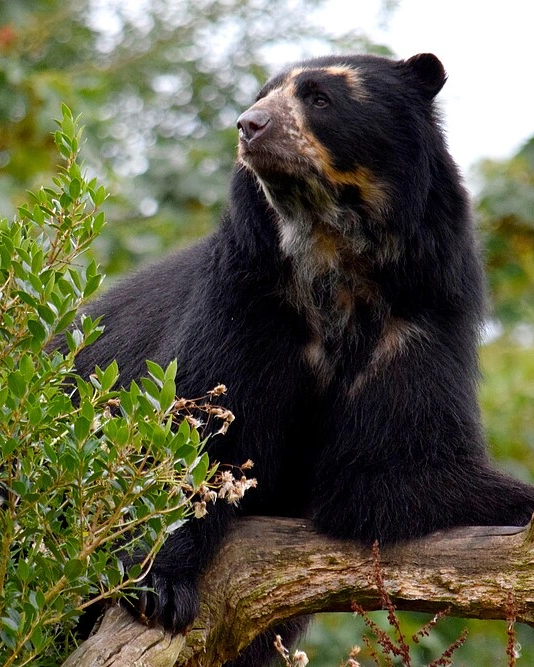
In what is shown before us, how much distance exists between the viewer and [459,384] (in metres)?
4.56

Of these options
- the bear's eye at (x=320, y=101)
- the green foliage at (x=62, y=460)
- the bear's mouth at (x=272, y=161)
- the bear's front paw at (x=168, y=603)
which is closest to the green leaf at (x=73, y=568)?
the green foliage at (x=62, y=460)

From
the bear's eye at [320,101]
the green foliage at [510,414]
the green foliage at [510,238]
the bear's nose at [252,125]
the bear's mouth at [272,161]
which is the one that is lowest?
the green foliage at [510,414]

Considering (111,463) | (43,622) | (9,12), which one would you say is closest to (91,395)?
(111,463)

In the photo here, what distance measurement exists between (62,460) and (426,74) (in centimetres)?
253

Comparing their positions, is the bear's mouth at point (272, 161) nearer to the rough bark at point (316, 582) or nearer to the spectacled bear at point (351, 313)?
the spectacled bear at point (351, 313)

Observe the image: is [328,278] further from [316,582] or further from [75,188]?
[75,188]

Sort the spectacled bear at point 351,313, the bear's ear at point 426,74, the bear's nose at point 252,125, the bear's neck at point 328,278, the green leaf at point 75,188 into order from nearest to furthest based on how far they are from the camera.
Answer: the green leaf at point 75,188 < the bear's nose at point 252,125 < the spectacled bear at point 351,313 < the bear's neck at point 328,278 < the bear's ear at point 426,74

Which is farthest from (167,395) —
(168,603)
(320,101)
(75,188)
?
(320,101)

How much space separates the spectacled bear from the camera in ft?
14.5

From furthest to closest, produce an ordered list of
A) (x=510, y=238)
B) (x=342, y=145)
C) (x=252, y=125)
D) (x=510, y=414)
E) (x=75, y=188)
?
(x=510, y=414) → (x=510, y=238) → (x=342, y=145) → (x=252, y=125) → (x=75, y=188)

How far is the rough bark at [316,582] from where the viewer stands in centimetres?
380

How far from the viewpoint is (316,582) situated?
4.07 metres

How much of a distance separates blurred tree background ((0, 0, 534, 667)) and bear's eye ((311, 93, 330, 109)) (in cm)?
267

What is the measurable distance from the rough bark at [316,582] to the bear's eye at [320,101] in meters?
1.56
